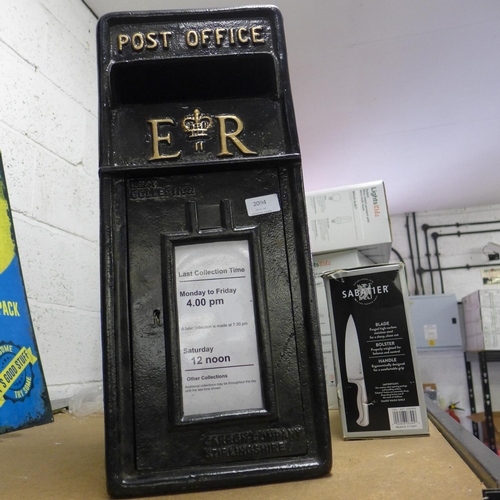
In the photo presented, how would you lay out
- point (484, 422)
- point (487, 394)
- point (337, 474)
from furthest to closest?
1. point (484, 422)
2. point (487, 394)
3. point (337, 474)

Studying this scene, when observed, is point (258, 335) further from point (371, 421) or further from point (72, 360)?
point (72, 360)

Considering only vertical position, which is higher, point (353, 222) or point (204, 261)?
point (353, 222)

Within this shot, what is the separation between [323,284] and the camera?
3.69ft

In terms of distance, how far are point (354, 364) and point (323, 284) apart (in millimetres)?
355

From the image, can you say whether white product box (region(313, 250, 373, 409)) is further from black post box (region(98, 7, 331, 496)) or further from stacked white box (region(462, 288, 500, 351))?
stacked white box (region(462, 288, 500, 351))

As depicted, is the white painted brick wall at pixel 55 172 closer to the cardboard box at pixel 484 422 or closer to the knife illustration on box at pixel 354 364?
the knife illustration on box at pixel 354 364

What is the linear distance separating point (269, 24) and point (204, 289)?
0.37 meters

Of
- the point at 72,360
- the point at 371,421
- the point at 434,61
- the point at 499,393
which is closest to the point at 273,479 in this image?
the point at 371,421

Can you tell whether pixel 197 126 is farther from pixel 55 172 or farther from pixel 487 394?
pixel 487 394

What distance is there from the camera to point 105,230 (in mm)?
578

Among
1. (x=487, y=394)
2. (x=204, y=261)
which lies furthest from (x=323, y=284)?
(x=487, y=394)

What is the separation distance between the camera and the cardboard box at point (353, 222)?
125 centimetres

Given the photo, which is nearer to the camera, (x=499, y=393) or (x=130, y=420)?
(x=130, y=420)

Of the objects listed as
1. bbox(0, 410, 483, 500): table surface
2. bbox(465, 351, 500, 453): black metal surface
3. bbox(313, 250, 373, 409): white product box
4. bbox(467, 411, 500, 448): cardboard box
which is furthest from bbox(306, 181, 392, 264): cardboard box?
bbox(467, 411, 500, 448): cardboard box
